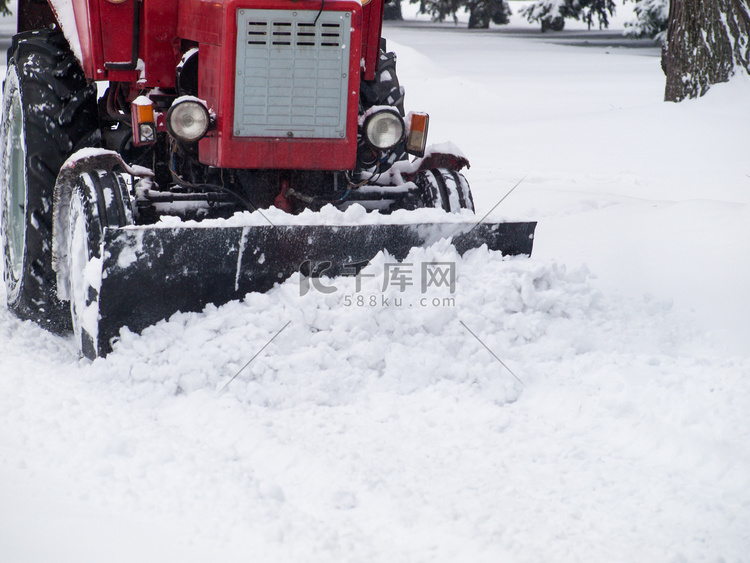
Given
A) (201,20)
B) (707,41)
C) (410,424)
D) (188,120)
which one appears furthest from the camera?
(707,41)

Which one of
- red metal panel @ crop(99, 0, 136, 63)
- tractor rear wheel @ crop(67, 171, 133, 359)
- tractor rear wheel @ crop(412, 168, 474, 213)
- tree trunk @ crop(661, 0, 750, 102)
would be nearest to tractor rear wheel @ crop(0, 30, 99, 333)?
red metal panel @ crop(99, 0, 136, 63)

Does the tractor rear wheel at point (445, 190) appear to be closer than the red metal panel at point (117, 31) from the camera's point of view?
No

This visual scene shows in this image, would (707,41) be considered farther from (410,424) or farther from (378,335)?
(410,424)

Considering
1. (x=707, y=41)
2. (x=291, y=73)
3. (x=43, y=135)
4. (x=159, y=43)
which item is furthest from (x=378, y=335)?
(x=707, y=41)

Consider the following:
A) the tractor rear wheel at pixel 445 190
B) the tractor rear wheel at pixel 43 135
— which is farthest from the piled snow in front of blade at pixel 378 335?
the tractor rear wheel at pixel 43 135

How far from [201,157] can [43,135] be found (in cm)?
78

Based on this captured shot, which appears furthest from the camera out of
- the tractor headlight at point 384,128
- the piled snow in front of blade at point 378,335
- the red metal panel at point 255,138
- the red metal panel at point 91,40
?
the red metal panel at point 91,40

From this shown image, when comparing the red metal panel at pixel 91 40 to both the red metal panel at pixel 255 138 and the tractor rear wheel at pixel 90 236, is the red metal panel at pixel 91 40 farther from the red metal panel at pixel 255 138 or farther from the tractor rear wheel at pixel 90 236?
the tractor rear wheel at pixel 90 236

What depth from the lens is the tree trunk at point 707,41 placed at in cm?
924

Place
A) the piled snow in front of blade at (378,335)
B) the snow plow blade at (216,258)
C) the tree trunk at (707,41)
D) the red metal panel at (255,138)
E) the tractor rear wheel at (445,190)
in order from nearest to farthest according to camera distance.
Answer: the piled snow in front of blade at (378,335) → the snow plow blade at (216,258) → the red metal panel at (255,138) → the tractor rear wheel at (445,190) → the tree trunk at (707,41)

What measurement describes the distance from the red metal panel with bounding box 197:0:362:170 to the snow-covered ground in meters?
0.58

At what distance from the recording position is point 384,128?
3.82m

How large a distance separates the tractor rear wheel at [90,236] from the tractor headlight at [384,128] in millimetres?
1075

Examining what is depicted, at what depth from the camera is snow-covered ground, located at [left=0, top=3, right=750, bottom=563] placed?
230cm
